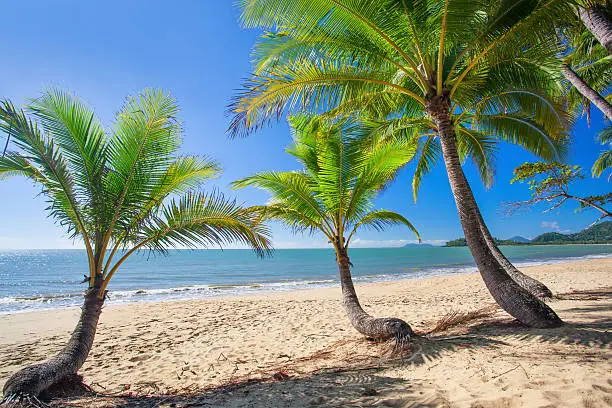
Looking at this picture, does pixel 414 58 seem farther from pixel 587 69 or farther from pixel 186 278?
pixel 186 278

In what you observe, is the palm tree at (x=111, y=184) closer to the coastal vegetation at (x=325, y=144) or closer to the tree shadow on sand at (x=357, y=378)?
the coastal vegetation at (x=325, y=144)

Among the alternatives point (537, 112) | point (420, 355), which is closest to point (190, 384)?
point (420, 355)

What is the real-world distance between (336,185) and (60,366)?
472cm

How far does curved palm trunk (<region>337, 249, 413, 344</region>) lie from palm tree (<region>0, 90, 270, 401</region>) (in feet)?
6.18

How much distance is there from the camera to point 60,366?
354 centimetres

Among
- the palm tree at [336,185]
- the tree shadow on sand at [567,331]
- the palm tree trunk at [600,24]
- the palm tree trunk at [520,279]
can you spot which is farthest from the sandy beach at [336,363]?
the palm tree trunk at [600,24]

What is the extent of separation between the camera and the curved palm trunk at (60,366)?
3.08 meters

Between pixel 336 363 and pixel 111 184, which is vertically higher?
pixel 111 184

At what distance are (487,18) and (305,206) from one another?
440 centimetres

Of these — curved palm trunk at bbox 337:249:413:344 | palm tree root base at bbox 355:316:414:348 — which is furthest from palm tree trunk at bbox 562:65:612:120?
palm tree root base at bbox 355:316:414:348

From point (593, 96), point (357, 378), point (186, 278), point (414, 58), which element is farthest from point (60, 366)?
point (186, 278)

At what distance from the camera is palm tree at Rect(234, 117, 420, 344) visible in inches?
227

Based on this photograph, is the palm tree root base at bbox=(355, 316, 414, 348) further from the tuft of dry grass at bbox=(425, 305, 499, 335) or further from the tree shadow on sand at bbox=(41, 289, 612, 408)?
the tuft of dry grass at bbox=(425, 305, 499, 335)

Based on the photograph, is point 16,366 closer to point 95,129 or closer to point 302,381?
point 95,129
